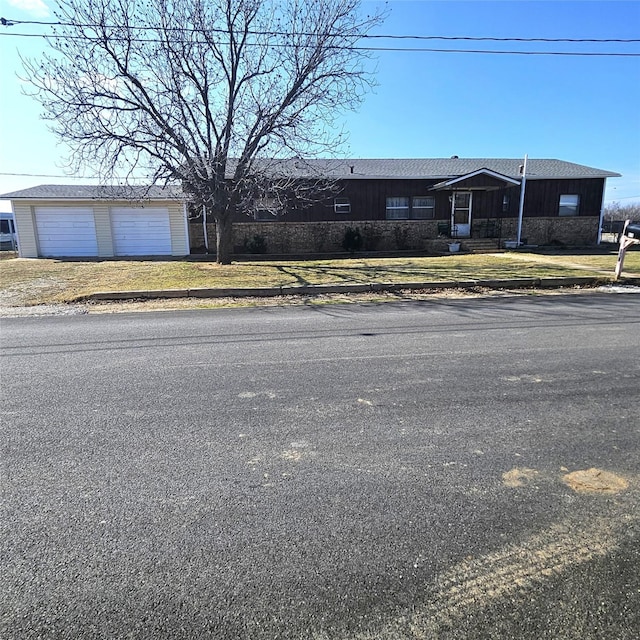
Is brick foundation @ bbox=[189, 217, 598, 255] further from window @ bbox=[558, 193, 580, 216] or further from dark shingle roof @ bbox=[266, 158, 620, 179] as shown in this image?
dark shingle roof @ bbox=[266, 158, 620, 179]

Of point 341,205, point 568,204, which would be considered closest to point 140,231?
point 341,205

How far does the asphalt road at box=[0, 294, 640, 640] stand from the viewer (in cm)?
175

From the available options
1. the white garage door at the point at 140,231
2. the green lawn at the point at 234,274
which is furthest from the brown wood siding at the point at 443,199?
the green lawn at the point at 234,274

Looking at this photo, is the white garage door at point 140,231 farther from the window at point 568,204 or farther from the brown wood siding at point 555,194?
the window at point 568,204

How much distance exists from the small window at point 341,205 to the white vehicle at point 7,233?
2133 centimetres

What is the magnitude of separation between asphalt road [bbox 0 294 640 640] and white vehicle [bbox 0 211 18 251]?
98.7 ft

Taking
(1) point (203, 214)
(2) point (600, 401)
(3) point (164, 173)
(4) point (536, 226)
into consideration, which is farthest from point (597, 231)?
(2) point (600, 401)

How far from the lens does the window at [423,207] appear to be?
23.1 metres

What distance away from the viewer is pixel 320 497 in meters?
2.49

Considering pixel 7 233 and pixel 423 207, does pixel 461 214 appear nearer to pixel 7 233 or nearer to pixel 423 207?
pixel 423 207

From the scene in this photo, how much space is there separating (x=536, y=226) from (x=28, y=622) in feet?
86.0

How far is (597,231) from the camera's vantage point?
2400cm

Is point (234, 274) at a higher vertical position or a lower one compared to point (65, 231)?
lower

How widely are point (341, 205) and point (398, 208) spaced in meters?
3.03
